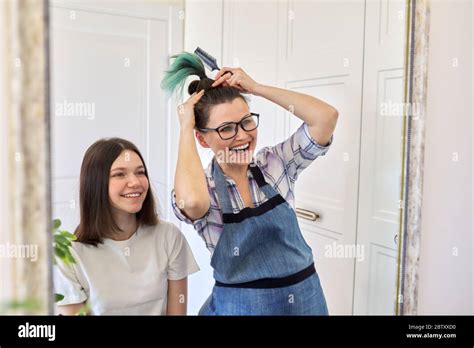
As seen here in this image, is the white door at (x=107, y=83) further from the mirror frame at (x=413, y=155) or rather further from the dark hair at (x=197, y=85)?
the mirror frame at (x=413, y=155)

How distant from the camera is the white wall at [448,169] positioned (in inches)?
46.3

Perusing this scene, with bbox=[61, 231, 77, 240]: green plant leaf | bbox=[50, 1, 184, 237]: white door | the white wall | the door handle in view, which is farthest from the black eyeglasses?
the white wall

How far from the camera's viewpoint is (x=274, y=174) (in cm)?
101

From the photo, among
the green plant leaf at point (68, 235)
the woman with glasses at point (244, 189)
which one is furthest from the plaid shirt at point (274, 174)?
the green plant leaf at point (68, 235)

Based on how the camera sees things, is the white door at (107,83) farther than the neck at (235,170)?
No

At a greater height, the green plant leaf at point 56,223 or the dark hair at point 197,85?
the dark hair at point 197,85

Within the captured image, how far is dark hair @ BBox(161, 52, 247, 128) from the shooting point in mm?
932

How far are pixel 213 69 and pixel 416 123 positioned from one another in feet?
1.70

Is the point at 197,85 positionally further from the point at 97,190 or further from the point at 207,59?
the point at 97,190

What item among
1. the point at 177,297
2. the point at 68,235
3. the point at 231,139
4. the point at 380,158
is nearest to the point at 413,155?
→ the point at 380,158

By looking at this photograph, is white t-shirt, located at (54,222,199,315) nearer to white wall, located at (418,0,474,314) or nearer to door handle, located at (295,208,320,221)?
door handle, located at (295,208,320,221)

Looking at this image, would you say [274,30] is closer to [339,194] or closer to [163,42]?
[163,42]

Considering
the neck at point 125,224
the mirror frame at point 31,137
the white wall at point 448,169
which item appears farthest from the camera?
the white wall at point 448,169

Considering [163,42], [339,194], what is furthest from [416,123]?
[163,42]
